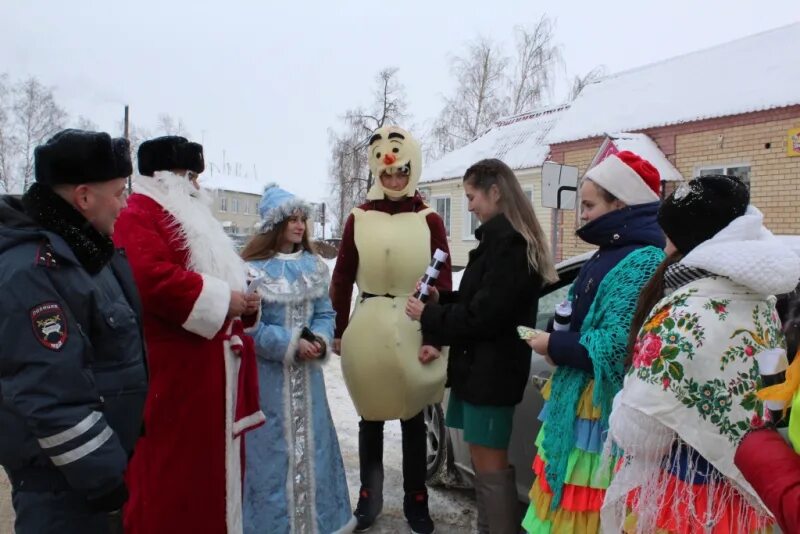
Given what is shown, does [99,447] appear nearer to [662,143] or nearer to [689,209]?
[689,209]

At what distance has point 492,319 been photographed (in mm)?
2787

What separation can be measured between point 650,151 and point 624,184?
39.7 ft

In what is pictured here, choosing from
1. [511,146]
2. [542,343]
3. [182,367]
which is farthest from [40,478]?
[511,146]

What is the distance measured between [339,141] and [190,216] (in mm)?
31558

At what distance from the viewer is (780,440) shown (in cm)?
134

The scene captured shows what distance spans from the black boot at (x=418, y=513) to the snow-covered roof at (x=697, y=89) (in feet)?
36.1

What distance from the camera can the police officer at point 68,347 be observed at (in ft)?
5.33

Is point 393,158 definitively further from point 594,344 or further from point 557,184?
point 557,184

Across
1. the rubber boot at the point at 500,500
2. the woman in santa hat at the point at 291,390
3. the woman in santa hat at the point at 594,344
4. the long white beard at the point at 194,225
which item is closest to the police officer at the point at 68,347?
the long white beard at the point at 194,225

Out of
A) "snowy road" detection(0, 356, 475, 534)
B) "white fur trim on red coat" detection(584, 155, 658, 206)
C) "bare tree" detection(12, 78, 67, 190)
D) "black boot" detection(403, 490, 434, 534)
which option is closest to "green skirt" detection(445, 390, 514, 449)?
"black boot" detection(403, 490, 434, 534)

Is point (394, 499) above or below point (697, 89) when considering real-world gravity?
below

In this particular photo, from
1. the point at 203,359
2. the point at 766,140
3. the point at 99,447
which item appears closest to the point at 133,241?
the point at 203,359

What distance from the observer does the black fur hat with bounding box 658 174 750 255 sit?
1.81 meters

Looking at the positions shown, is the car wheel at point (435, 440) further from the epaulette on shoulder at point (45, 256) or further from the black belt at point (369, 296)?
the epaulette on shoulder at point (45, 256)
